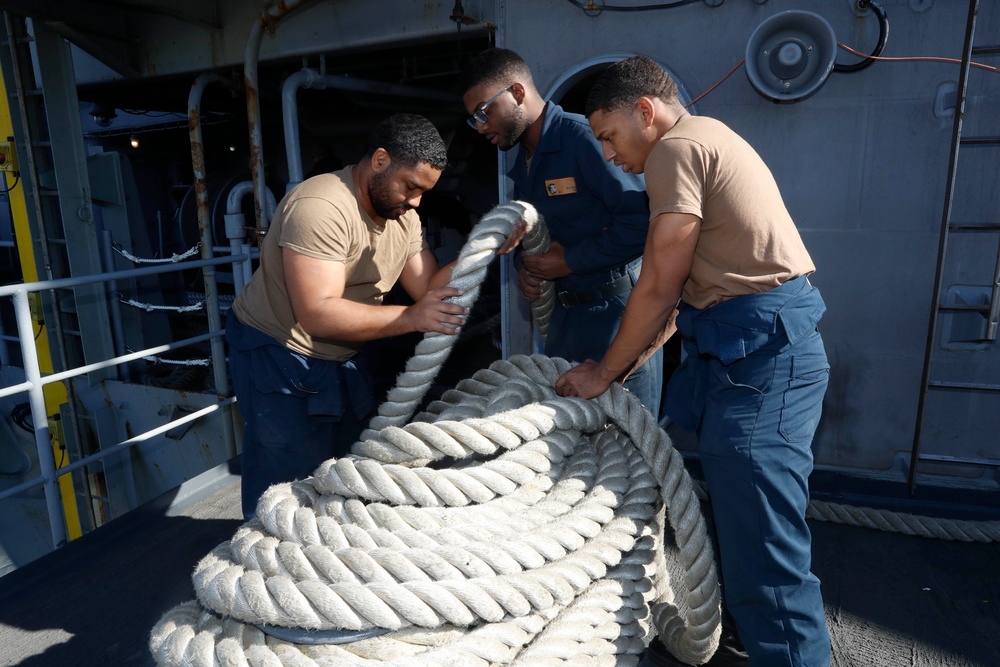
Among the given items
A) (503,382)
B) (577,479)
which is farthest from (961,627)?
(503,382)

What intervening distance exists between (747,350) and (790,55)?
6.87 ft

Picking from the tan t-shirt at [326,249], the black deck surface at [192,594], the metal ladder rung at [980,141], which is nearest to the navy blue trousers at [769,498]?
the black deck surface at [192,594]

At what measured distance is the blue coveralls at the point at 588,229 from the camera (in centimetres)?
254

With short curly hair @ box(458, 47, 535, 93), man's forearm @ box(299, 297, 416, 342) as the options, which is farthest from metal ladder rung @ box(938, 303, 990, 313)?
man's forearm @ box(299, 297, 416, 342)

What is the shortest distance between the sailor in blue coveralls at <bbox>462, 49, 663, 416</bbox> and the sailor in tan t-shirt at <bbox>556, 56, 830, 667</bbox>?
78 centimetres

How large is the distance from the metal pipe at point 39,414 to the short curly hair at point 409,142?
4.98 feet

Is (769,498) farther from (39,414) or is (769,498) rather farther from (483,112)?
(39,414)

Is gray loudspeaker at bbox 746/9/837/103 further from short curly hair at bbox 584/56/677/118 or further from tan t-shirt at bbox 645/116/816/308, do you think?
tan t-shirt at bbox 645/116/816/308

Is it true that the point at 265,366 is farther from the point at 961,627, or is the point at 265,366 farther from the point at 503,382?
the point at 961,627

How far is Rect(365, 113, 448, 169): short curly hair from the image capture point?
2.31 meters

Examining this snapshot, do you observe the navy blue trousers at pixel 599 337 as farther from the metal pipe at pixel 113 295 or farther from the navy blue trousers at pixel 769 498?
the metal pipe at pixel 113 295

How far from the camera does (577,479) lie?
1.71 metres

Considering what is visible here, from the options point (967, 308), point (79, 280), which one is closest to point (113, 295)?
point (79, 280)

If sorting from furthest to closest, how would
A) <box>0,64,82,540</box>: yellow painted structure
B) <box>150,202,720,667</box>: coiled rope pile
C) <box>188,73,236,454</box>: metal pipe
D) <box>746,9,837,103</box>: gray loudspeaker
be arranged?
<box>0,64,82,540</box>: yellow painted structure < <box>188,73,236,454</box>: metal pipe < <box>746,9,837,103</box>: gray loudspeaker < <box>150,202,720,667</box>: coiled rope pile
